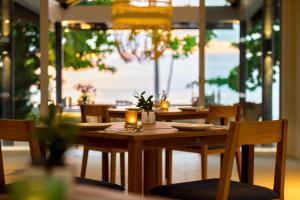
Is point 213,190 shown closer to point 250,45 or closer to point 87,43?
point 250,45

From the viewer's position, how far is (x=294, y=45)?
22.9ft

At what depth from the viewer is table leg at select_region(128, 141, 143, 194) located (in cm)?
269

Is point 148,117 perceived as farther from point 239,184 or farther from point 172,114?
point 172,114

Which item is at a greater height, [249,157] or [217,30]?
[217,30]

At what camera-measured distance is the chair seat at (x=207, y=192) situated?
2.52 m

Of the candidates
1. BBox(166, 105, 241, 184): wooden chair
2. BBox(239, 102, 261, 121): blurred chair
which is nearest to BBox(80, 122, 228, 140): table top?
BBox(166, 105, 241, 184): wooden chair

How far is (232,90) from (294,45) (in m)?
1.00

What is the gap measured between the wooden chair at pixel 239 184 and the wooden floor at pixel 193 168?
1867mm

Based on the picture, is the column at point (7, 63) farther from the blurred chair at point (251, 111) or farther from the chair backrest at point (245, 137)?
the chair backrest at point (245, 137)

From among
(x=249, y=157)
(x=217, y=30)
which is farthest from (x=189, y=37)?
(x=249, y=157)

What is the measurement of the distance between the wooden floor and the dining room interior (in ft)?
0.05

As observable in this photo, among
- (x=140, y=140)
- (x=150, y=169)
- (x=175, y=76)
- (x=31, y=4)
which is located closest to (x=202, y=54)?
(x=31, y=4)

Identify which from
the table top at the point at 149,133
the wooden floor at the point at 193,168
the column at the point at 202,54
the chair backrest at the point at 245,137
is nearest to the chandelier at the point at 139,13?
the wooden floor at the point at 193,168

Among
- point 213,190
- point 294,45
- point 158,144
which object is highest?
point 294,45
